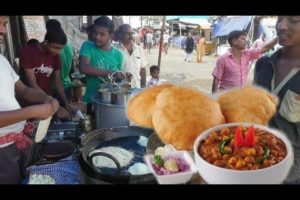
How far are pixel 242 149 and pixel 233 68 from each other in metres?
0.41

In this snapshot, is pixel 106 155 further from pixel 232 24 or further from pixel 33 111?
pixel 232 24

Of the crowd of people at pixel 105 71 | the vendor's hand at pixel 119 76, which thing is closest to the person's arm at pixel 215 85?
the crowd of people at pixel 105 71

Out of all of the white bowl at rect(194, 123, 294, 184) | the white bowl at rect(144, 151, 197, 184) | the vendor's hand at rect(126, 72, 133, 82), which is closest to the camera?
the white bowl at rect(194, 123, 294, 184)

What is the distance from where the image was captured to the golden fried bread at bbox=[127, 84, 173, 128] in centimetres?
111

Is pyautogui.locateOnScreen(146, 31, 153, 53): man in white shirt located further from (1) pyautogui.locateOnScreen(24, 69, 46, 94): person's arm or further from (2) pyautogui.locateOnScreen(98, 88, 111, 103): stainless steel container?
(1) pyautogui.locateOnScreen(24, 69, 46, 94): person's arm

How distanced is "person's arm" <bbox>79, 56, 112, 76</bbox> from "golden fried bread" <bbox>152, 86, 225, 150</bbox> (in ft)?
1.35

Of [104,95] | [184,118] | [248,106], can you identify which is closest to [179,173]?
[184,118]

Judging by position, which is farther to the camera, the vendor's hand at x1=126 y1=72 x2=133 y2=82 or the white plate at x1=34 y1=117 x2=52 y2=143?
the vendor's hand at x1=126 y1=72 x2=133 y2=82

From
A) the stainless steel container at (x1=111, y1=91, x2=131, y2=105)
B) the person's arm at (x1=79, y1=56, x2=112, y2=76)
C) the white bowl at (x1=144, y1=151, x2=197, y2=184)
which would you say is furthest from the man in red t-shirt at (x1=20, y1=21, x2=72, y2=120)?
the white bowl at (x1=144, y1=151, x2=197, y2=184)

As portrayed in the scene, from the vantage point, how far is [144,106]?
1126 mm

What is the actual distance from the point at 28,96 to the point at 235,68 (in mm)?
901

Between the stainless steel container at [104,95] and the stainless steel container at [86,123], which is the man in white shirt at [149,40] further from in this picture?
the stainless steel container at [86,123]
